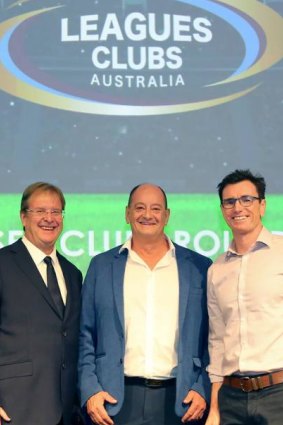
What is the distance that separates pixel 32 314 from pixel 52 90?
4.57 ft

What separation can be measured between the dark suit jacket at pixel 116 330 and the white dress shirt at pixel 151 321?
0.03 meters

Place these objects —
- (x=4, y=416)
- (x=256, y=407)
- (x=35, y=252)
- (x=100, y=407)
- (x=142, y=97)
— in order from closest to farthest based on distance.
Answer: (x=256, y=407), (x=4, y=416), (x=100, y=407), (x=35, y=252), (x=142, y=97)

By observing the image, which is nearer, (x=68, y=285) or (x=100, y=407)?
(x=100, y=407)

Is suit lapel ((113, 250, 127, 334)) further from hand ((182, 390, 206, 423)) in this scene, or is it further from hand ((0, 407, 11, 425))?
hand ((0, 407, 11, 425))

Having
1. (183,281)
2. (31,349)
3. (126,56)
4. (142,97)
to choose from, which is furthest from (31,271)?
(126,56)

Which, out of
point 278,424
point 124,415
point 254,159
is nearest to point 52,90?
point 254,159

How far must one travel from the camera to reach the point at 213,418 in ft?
10.1

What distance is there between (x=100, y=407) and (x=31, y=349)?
37 centimetres

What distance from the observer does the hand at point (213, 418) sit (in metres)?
3.07

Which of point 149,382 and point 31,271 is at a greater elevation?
point 31,271

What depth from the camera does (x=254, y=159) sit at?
4039 millimetres

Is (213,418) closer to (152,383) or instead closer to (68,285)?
(152,383)

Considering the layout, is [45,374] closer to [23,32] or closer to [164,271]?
[164,271]

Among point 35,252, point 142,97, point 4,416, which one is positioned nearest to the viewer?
point 4,416
